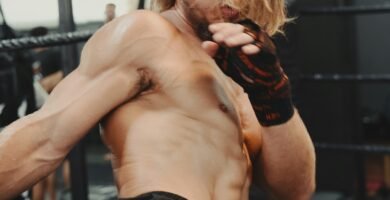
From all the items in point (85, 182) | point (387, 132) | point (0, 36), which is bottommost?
point (387, 132)

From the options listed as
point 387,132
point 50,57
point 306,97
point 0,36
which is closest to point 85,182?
point 0,36

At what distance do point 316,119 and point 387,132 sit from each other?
38 cm

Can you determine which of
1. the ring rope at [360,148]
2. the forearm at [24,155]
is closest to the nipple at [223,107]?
the forearm at [24,155]

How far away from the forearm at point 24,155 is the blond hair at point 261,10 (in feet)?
1.26

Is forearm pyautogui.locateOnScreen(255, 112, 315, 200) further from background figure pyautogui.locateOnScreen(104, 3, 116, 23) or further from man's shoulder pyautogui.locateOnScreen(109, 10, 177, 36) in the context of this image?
background figure pyautogui.locateOnScreen(104, 3, 116, 23)

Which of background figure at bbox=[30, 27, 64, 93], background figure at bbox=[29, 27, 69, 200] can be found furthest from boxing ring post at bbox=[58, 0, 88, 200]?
background figure at bbox=[30, 27, 64, 93]

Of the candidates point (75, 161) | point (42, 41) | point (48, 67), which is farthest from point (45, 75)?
point (42, 41)

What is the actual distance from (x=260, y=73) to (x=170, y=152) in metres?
0.20

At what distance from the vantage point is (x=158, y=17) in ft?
3.78

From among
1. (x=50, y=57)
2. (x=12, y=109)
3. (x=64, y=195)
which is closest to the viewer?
(x=12, y=109)

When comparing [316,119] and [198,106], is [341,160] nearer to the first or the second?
[316,119]

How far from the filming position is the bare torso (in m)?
1.08

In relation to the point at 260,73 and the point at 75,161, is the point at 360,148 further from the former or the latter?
the point at 260,73

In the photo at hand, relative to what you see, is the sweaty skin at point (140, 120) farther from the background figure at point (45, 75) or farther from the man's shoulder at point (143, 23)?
the background figure at point (45, 75)
